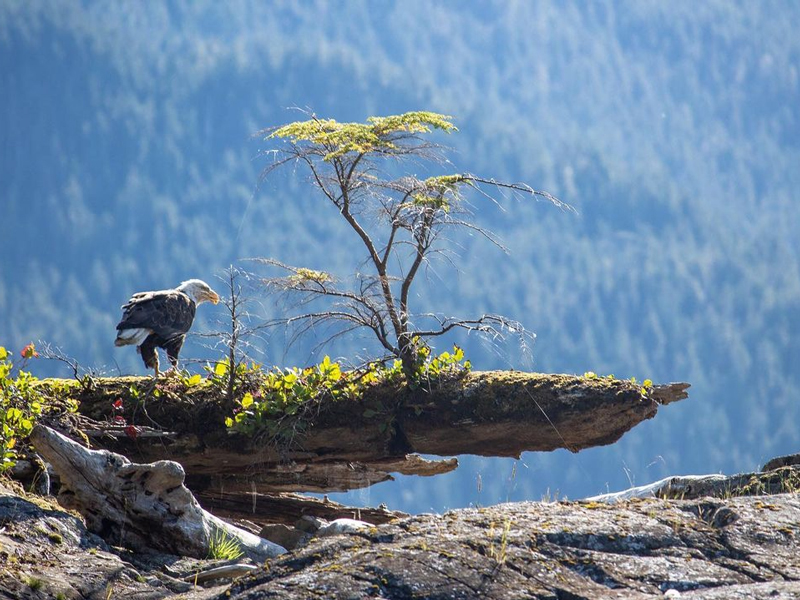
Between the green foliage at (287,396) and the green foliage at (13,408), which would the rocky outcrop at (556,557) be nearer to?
the green foliage at (13,408)

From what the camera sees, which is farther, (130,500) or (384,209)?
(384,209)

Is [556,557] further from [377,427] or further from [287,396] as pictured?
[287,396]

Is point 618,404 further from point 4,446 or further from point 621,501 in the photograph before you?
point 4,446

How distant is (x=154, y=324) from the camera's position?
46.6 ft

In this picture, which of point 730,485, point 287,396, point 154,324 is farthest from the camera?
point 154,324

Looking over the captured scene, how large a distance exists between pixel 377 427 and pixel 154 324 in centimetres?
383

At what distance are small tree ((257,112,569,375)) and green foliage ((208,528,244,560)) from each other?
361cm

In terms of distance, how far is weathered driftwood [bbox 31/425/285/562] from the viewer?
29.1 ft

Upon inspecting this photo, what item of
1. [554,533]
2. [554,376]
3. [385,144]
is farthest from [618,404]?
[554,533]

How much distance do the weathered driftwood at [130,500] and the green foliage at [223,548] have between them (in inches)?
1.2

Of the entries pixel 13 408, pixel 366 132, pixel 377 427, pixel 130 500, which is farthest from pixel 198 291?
pixel 130 500

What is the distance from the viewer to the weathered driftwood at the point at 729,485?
916 centimetres

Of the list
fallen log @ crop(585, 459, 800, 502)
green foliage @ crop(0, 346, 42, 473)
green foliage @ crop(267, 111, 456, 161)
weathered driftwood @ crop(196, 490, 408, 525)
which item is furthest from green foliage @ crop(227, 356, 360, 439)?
fallen log @ crop(585, 459, 800, 502)

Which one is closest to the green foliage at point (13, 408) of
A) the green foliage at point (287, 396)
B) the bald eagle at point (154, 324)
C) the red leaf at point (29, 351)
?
the red leaf at point (29, 351)
